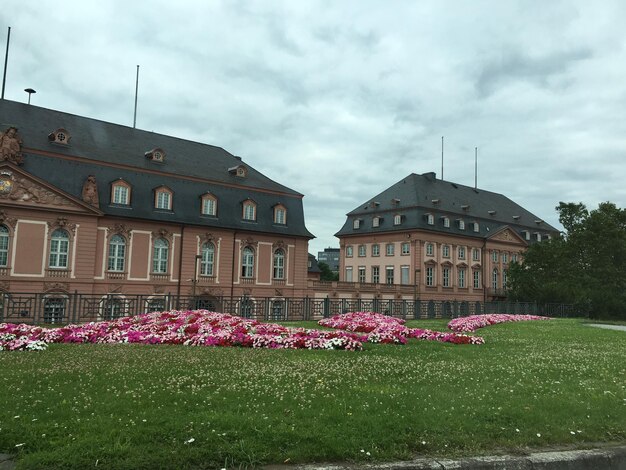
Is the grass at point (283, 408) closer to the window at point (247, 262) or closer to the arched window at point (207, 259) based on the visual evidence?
the arched window at point (207, 259)

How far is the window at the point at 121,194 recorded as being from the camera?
4016cm

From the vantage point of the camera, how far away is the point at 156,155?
44281 mm

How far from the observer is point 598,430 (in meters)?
6.56

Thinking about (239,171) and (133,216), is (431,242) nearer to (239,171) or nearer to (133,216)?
(239,171)

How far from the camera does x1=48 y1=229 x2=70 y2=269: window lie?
3712 centimetres

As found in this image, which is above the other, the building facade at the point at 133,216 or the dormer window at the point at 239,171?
the dormer window at the point at 239,171

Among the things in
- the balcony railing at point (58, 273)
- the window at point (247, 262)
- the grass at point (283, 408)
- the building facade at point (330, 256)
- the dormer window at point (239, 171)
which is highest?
the building facade at point (330, 256)

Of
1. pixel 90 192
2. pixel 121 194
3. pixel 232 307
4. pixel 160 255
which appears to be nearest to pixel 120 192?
pixel 121 194

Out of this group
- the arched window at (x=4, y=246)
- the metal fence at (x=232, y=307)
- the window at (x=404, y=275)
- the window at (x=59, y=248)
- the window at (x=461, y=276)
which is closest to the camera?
the metal fence at (x=232, y=307)

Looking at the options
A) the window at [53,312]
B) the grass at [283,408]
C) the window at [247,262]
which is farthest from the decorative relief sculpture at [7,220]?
the grass at [283,408]

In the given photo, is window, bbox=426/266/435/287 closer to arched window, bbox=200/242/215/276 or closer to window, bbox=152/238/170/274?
arched window, bbox=200/242/215/276

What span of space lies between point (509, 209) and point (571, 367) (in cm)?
8053

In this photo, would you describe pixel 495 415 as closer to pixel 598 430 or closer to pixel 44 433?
pixel 598 430

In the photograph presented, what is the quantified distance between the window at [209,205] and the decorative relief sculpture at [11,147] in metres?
13.8
